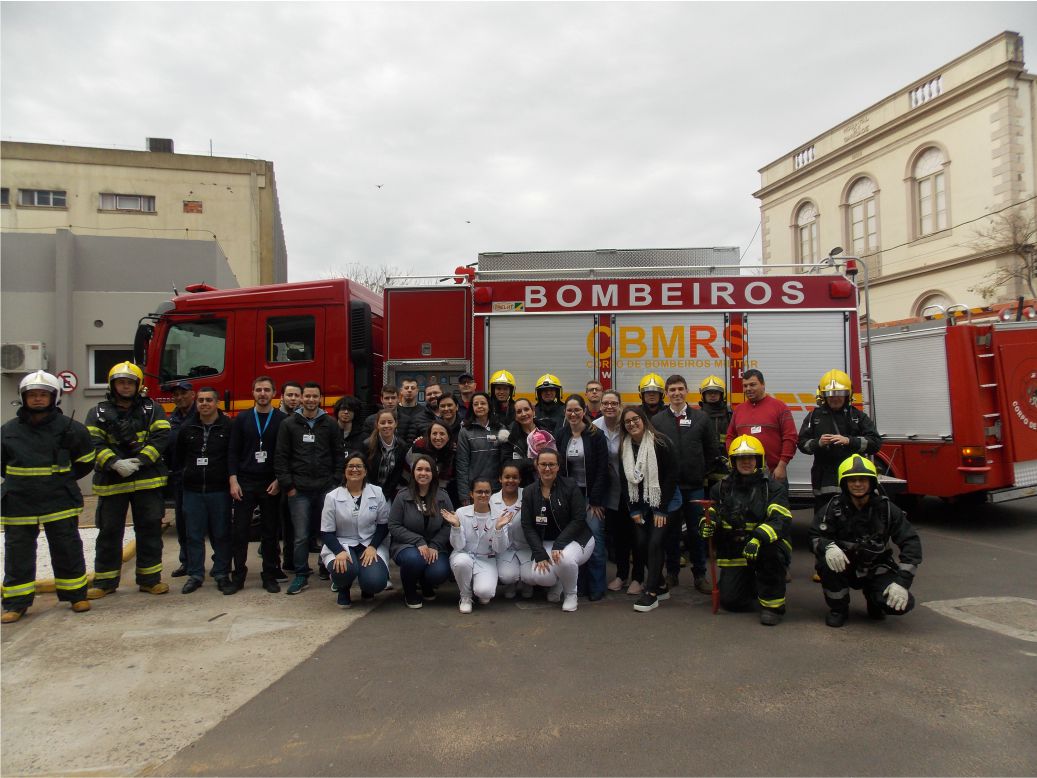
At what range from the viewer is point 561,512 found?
17.7 feet

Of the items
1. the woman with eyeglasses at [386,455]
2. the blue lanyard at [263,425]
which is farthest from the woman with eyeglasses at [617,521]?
the blue lanyard at [263,425]

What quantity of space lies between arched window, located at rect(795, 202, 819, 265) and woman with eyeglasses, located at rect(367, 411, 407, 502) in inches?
960

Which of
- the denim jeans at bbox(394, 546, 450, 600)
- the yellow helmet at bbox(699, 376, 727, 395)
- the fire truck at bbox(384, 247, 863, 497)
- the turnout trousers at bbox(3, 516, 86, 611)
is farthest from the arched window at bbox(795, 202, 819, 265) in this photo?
the turnout trousers at bbox(3, 516, 86, 611)

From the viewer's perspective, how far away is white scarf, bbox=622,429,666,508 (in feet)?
17.3

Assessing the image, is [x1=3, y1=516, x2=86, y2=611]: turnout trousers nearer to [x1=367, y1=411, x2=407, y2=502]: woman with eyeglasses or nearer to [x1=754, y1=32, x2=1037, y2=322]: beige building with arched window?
[x1=367, y1=411, x2=407, y2=502]: woman with eyeglasses

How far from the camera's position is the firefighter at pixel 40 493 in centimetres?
509

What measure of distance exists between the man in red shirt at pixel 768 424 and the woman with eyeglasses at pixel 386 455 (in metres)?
2.98

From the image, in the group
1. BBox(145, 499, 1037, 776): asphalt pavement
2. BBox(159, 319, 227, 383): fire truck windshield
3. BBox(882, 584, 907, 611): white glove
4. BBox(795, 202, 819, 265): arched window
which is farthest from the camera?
BBox(795, 202, 819, 265): arched window

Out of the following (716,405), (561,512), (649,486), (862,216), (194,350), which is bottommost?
(561,512)

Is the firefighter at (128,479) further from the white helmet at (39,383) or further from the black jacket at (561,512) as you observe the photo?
the black jacket at (561,512)

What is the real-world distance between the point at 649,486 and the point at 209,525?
12.6 ft

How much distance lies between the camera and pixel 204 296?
8336mm

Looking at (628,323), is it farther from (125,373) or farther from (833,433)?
(125,373)

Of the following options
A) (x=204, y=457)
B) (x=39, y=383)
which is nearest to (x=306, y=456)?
(x=204, y=457)
